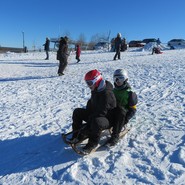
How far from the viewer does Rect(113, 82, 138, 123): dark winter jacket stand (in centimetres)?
452

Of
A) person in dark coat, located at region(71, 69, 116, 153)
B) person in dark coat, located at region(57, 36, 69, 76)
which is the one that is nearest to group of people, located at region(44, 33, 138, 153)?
person in dark coat, located at region(71, 69, 116, 153)

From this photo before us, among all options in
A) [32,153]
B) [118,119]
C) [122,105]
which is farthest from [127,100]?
[32,153]

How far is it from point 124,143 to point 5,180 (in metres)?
1.94

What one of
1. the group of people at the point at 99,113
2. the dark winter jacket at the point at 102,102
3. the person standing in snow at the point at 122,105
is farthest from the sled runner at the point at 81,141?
the dark winter jacket at the point at 102,102

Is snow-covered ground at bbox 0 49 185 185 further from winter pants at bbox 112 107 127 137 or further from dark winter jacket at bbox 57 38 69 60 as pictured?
dark winter jacket at bbox 57 38 69 60

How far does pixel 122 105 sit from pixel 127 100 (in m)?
0.13

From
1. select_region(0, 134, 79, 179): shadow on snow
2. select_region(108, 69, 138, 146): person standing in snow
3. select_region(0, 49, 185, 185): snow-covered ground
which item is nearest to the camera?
select_region(0, 49, 185, 185): snow-covered ground

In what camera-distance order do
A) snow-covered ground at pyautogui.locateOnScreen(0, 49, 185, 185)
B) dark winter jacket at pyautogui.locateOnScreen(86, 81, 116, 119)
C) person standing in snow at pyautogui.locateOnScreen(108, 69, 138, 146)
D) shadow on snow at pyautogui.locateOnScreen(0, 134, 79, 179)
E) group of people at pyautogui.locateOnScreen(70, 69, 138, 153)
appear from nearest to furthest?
snow-covered ground at pyautogui.locateOnScreen(0, 49, 185, 185)
shadow on snow at pyautogui.locateOnScreen(0, 134, 79, 179)
group of people at pyautogui.locateOnScreen(70, 69, 138, 153)
dark winter jacket at pyautogui.locateOnScreen(86, 81, 116, 119)
person standing in snow at pyautogui.locateOnScreen(108, 69, 138, 146)

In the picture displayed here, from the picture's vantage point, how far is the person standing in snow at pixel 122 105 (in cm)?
422

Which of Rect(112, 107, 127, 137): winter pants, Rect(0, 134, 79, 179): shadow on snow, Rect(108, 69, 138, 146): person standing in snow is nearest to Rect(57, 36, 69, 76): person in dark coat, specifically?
Rect(0, 134, 79, 179): shadow on snow

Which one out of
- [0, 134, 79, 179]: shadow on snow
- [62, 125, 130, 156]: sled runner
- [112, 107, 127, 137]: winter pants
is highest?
[112, 107, 127, 137]: winter pants

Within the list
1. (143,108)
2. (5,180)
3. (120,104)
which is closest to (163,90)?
(143,108)

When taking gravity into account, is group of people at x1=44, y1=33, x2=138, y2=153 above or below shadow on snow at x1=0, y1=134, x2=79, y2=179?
above

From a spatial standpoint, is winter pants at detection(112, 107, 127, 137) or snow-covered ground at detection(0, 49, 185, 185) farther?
winter pants at detection(112, 107, 127, 137)
